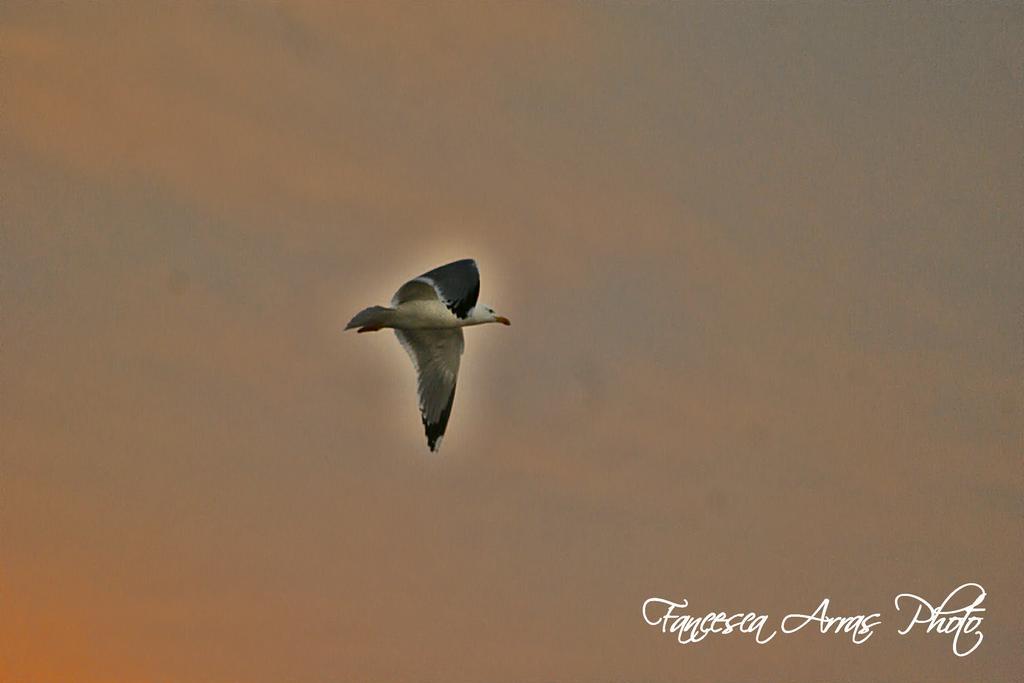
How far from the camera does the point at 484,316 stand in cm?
2408

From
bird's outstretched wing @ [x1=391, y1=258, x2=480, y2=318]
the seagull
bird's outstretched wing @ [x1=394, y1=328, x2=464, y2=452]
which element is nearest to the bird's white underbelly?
the seagull

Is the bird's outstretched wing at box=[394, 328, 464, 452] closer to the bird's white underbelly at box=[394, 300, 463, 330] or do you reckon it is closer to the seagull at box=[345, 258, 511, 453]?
the seagull at box=[345, 258, 511, 453]

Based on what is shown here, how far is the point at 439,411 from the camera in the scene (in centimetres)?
2530

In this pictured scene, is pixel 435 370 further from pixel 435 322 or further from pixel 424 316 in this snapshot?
pixel 424 316

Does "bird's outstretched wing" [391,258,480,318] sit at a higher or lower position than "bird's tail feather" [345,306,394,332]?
higher

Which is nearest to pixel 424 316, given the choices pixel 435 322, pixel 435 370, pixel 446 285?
pixel 435 322

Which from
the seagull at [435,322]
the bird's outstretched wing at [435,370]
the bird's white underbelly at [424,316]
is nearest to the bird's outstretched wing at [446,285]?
the seagull at [435,322]

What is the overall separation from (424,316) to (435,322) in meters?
0.28

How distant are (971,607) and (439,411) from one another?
8378 millimetres

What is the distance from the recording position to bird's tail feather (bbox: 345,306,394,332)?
22.9 meters

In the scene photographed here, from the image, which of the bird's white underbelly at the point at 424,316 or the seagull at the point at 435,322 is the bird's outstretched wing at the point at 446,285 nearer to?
the seagull at the point at 435,322

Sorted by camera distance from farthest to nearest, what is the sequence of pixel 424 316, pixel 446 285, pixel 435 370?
pixel 435 370
pixel 424 316
pixel 446 285

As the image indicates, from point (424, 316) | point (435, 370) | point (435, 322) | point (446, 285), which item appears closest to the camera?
point (446, 285)

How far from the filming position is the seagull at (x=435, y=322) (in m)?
23.0
